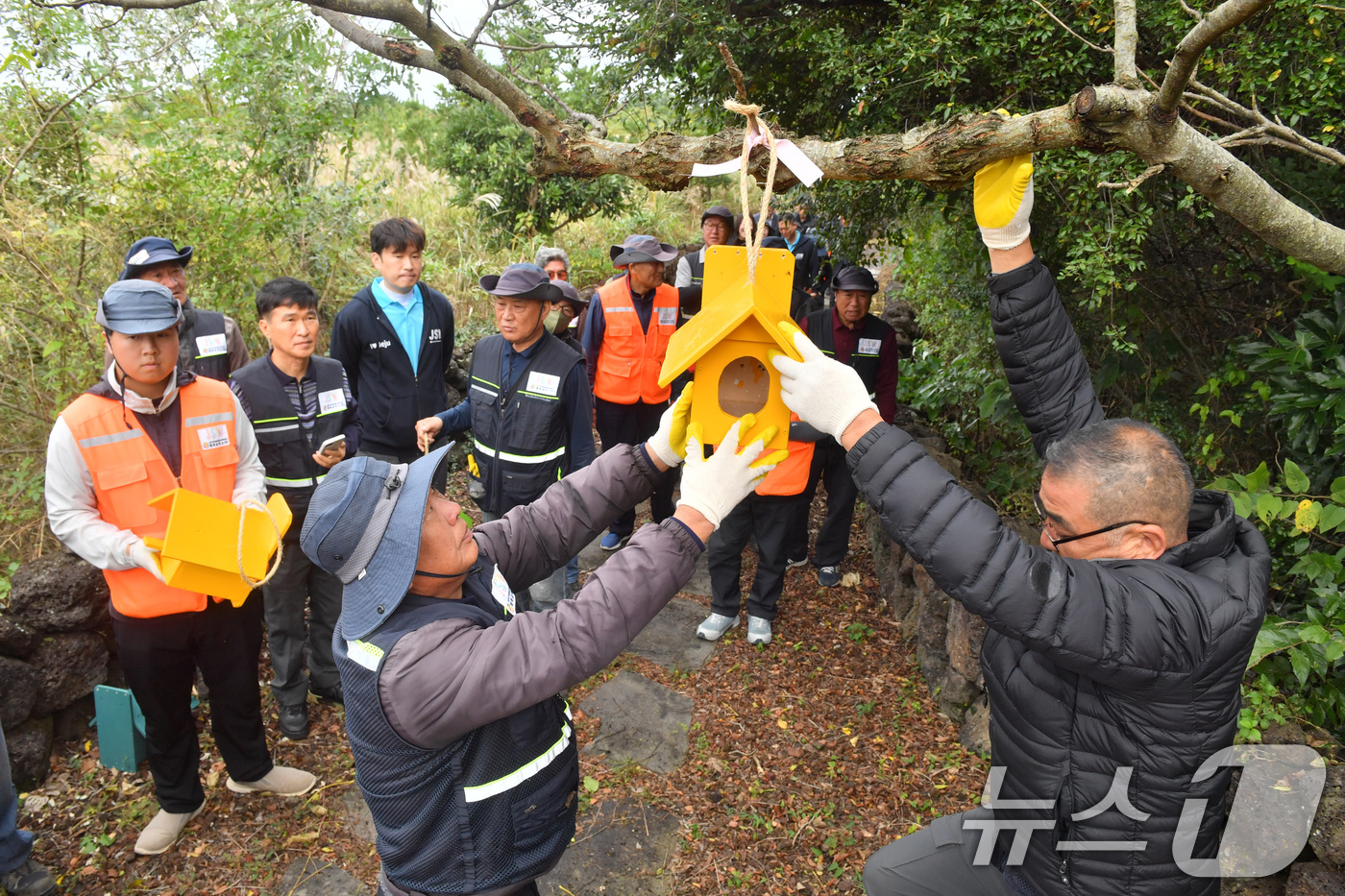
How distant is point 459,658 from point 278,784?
2.57 meters

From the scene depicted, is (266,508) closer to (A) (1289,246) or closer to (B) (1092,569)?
(B) (1092,569)

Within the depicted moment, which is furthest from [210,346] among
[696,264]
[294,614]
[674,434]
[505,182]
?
[505,182]

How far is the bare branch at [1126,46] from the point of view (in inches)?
84.7

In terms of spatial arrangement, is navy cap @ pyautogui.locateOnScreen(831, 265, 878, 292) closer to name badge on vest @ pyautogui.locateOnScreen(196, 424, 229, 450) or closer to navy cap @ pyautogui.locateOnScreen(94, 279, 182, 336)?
name badge on vest @ pyautogui.locateOnScreen(196, 424, 229, 450)

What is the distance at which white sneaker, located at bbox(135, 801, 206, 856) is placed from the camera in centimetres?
316

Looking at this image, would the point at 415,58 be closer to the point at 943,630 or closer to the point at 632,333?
the point at 632,333

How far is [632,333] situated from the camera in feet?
17.5

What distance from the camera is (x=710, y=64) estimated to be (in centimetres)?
438

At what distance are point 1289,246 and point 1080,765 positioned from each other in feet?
6.09

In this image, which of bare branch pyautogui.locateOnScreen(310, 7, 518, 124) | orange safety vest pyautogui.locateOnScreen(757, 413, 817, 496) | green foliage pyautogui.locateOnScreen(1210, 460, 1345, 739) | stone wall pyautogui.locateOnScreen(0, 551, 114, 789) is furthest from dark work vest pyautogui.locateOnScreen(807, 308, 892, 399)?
stone wall pyautogui.locateOnScreen(0, 551, 114, 789)

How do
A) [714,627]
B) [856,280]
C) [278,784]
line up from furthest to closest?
[856,280] → [714,627] → [278,784]

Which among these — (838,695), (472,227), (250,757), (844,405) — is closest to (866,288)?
(838,695)

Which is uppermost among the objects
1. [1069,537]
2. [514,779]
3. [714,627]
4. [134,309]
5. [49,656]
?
[134,309]

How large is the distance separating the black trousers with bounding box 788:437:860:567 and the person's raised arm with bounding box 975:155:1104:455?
8.29 ft
